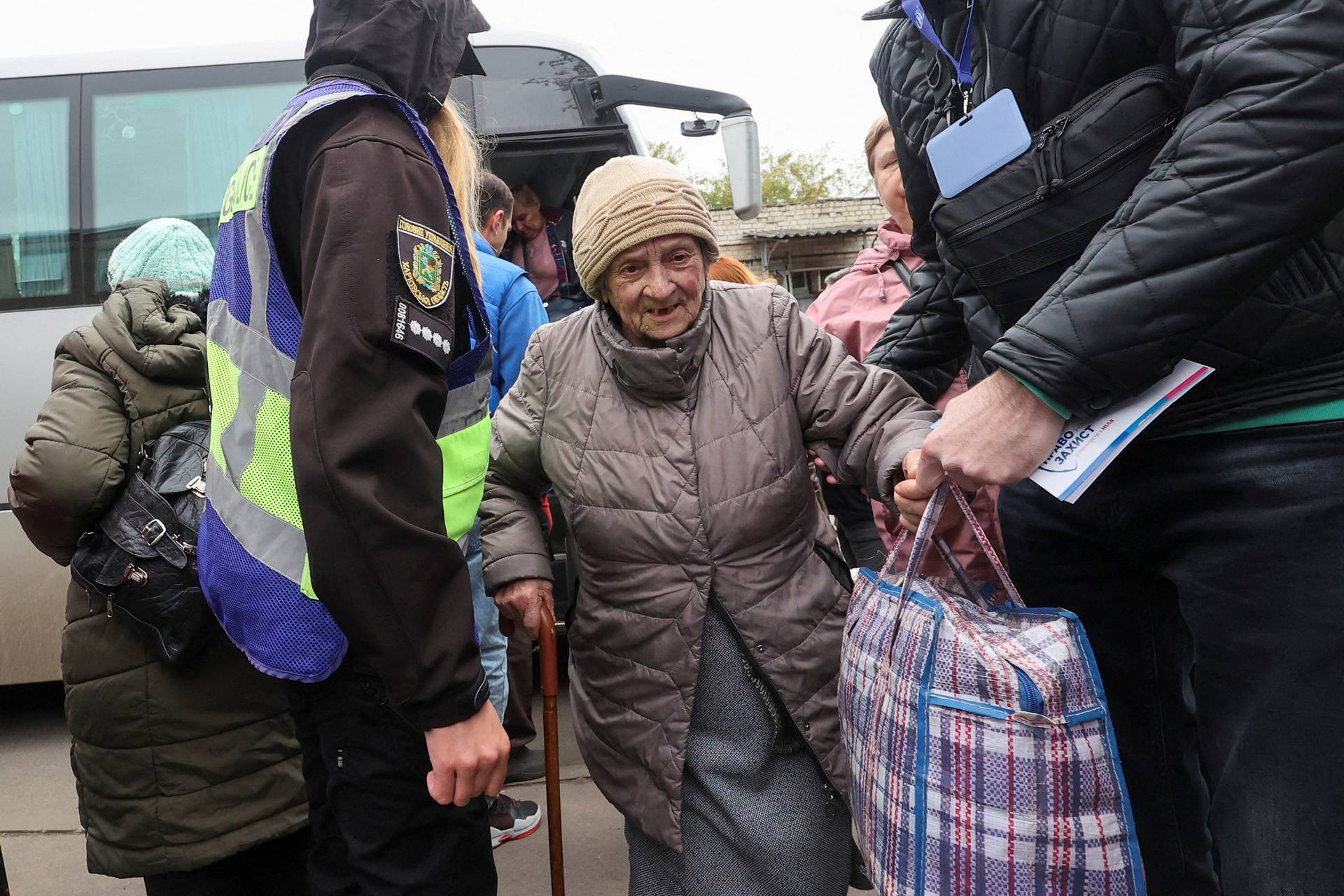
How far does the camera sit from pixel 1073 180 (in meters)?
1.32

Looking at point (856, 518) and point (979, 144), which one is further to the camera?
point (856, 518)

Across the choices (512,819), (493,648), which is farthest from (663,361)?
(512,819)

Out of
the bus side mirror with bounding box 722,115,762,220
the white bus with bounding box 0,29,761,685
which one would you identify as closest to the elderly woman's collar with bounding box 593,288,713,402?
the white bus with bounding box 0,29,761,685

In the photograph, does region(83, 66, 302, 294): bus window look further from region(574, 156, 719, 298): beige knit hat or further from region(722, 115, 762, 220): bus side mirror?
region(574, 156, 719, 298): beige knit hat

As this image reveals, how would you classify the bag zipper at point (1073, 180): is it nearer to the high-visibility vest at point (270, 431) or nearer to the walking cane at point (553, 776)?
the high-visibility vest at point (270, 431)

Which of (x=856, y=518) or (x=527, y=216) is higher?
(x=527, y=216)

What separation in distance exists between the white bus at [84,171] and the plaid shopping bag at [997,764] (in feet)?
11.9

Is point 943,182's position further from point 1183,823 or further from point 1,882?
point 1,882

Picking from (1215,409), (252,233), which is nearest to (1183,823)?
(1215,409)

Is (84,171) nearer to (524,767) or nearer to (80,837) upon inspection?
(80,837)

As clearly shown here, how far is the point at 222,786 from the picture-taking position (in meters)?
2.39

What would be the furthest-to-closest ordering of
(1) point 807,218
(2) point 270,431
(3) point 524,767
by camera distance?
(1) point 807,218
(3) point 524,767
(2) point 270,431

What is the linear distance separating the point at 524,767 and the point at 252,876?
61.0 inches

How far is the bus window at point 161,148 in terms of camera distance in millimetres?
4578
